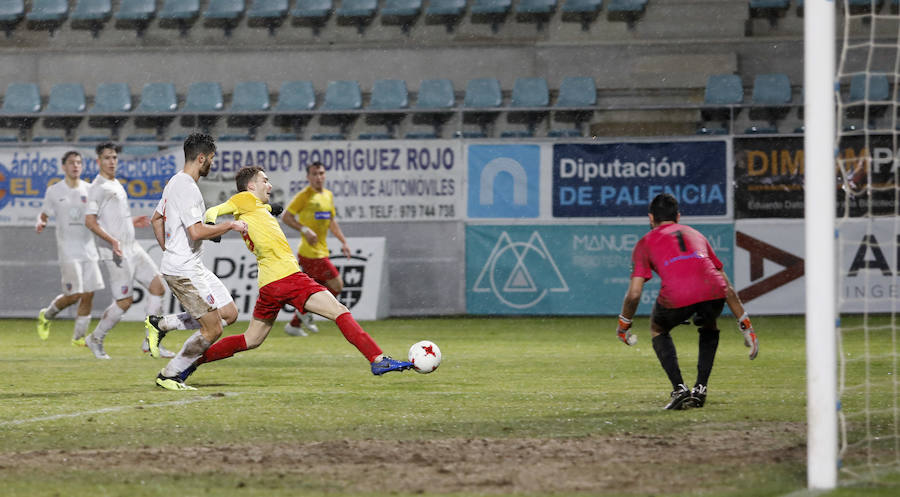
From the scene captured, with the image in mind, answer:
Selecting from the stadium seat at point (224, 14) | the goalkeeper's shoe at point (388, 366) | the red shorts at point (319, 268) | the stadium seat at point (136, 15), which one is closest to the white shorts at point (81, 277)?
the red shorts at point (319, 268)

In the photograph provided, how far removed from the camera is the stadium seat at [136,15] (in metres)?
25.0

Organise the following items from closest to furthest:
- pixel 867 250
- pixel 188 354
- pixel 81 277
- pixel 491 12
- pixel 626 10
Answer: pixel 188 354
pixel 81 277
pixel 867 250
pixel 626 10
pixel 491 12

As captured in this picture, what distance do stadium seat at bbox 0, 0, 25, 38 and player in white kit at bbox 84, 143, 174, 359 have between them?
13.6 meters

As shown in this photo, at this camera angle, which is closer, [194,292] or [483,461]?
[483,461]

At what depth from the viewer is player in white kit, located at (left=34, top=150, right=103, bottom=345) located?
548 inches

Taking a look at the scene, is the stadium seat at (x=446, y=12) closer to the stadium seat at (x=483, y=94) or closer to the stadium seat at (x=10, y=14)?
the stadium seat at (x=483, y=94)

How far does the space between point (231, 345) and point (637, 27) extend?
51.7 ft

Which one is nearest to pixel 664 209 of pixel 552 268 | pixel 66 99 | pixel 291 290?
pixel 291 290

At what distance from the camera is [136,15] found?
2495 centimetres

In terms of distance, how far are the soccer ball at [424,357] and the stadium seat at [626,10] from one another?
51.5 feet

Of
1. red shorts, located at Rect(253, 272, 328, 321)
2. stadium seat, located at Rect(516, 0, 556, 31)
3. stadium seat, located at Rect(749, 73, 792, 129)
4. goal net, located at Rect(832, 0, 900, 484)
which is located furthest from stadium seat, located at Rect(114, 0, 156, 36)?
red shorts, located at Rect(253, 272, 328, 321)

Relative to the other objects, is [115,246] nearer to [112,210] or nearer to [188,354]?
[112,210]

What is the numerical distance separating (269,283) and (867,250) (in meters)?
10.3

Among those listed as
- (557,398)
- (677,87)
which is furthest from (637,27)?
(557,398)
